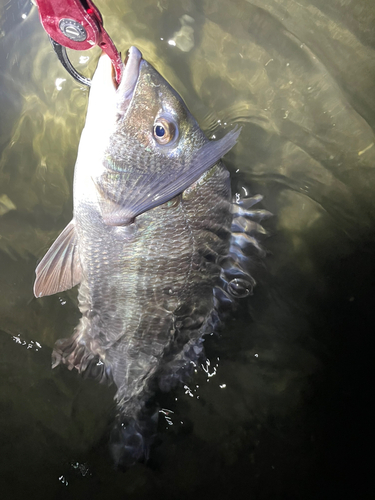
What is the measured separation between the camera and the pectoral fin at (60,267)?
1501 millimetres

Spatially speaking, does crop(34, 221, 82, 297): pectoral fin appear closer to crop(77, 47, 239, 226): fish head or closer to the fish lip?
crop(77, 47, 239, 226): fish head

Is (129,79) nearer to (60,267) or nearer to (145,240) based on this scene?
(145,240)

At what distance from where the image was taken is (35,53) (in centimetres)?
170

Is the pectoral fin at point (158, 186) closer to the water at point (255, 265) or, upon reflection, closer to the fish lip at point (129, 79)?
the fish lip at point (129, 79)

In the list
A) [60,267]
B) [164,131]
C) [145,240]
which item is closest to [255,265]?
[145,240]

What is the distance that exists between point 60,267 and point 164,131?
813 mm

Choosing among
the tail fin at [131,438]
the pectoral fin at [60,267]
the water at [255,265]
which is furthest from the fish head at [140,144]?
the tail fin at [131,438]

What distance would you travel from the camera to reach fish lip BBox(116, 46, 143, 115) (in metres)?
1.11

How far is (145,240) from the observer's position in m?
1.31

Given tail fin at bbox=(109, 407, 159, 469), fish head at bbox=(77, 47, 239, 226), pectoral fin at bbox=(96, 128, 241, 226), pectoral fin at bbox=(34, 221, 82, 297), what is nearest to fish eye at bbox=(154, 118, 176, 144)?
fish head at bbox=(77, 47, 239, 226)

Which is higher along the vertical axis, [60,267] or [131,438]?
[60,267]

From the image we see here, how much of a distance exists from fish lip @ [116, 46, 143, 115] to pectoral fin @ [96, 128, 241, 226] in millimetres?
269

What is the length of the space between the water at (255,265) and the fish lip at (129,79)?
683 mm

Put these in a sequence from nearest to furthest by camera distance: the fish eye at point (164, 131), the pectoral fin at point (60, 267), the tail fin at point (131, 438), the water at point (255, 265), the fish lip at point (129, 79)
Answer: the fish lip at point (129, 79), the fish eye at point (164, 131), the pectoral fin at point (60, 267), the water at point (255, 265), the tail fin at point (131, 438)
